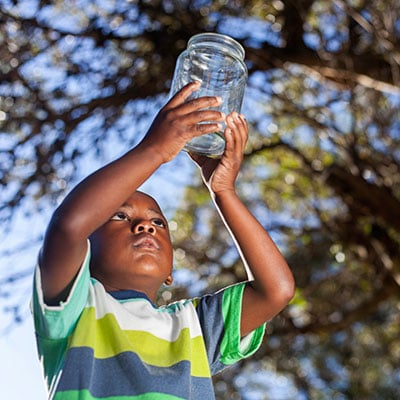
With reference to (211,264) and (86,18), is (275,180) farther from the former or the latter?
(86,18)

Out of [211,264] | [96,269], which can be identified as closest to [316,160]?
[211,264]

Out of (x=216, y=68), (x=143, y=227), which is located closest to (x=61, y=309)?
(x=143, y=227)

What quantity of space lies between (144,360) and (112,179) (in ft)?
1.30

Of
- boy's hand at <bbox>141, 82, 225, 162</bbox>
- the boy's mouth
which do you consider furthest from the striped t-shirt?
boy's hand at <bbox>141, 82, 225, 162</bbox>

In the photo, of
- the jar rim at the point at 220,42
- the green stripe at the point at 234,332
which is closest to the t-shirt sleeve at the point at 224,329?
the green stripe at the point at 234,332

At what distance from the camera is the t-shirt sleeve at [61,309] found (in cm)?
175

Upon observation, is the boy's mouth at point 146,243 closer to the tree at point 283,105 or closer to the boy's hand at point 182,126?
the boy's hand at point 182,126

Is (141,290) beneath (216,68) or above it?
beneath

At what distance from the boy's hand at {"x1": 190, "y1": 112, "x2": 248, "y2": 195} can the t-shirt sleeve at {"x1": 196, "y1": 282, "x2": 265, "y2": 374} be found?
27 centimetres

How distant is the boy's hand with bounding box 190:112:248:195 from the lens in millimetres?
1946

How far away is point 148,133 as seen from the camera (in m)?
1.82

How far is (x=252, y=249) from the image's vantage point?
205cm

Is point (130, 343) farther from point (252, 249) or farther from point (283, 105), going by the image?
point (283, 105)

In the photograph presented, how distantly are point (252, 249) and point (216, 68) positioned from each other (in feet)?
2.15
